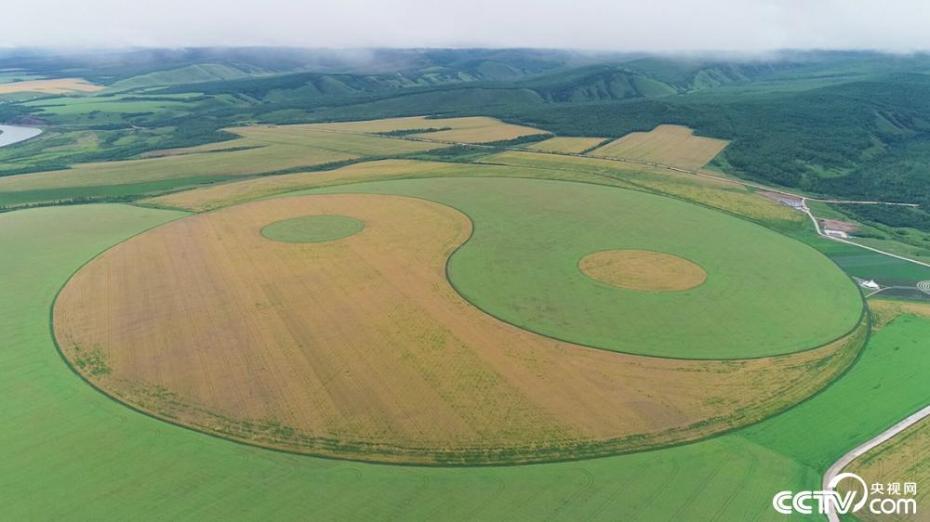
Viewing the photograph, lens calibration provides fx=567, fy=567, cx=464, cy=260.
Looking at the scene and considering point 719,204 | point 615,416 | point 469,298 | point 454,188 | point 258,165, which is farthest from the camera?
point 258,165

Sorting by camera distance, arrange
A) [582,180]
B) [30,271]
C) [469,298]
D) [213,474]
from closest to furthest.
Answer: [213,474]
[469,298]
[30,271]
[582,180]

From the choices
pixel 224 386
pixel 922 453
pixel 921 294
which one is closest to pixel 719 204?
A: pixel 921 294

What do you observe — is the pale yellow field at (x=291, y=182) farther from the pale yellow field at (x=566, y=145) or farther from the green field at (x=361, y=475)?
the green field at (x=361, y=475)

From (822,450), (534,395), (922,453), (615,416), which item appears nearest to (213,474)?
(534,395)

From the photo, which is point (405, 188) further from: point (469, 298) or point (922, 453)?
point (922, 453)

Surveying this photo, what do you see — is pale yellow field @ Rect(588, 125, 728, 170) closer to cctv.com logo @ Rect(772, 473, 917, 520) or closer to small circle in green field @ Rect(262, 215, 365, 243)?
small circle in green field @ Rect(262, 215, 365, 243)

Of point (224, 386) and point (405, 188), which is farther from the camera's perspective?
point (405, 188)

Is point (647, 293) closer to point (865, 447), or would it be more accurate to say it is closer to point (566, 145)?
point (865, 447)

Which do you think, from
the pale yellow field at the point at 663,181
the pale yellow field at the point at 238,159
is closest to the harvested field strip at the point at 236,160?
the pale yellow field at the point at 238,159
